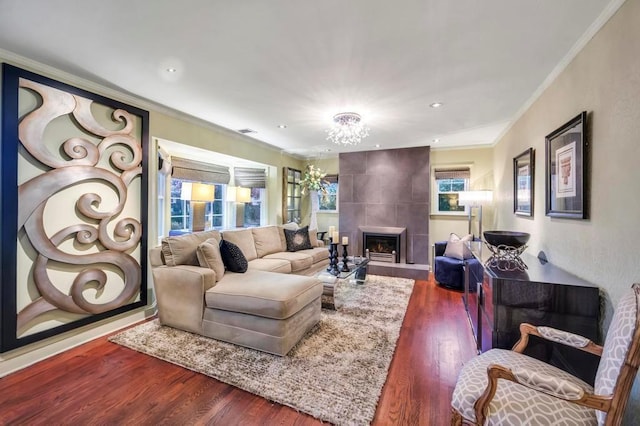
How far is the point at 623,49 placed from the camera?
149cm

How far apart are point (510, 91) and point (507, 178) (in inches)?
64.8

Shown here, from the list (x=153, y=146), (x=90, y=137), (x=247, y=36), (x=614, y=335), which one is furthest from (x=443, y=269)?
(x=90, y=137)

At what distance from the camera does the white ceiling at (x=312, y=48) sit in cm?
158

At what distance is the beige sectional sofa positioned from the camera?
7.43ft

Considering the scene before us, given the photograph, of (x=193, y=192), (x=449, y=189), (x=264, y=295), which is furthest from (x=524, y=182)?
(x=193, y=192)

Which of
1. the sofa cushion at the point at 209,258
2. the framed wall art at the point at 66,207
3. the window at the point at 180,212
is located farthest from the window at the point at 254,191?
the sofa cushion at the point at 209,258

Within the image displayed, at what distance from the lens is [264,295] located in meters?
2.31

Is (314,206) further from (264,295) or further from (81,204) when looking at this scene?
(81,204)

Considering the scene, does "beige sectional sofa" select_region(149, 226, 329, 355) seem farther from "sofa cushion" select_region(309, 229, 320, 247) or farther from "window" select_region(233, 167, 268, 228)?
"window" select_region(233, 167, 268, 228)

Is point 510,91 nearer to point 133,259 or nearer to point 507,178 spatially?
point 507,178

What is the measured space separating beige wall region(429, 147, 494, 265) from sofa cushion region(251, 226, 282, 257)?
314 cm

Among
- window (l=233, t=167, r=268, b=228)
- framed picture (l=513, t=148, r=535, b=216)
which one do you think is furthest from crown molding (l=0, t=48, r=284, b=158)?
framed picture (l=513, t=148, r=535, b=216)

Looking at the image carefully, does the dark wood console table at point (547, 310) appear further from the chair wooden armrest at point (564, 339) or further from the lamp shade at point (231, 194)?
the lamp shade at point (231, 194)

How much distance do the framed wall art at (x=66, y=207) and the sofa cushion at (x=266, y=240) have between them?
1559mm
